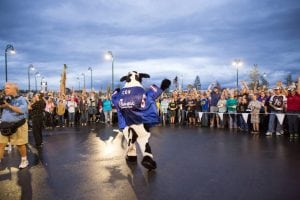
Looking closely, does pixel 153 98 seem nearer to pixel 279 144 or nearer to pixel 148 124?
pixel 148 124

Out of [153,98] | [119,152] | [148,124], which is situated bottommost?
[119,152]

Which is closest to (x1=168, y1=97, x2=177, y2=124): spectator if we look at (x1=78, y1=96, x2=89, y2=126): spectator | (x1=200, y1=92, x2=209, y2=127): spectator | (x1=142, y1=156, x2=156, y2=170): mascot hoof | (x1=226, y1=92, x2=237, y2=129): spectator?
(x1=200, y1=92, x2=209, y2=127): spectator

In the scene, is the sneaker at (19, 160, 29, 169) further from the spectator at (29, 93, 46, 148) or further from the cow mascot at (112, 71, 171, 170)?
the spectator at (29, 93, 46, 148)

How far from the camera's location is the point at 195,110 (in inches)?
721

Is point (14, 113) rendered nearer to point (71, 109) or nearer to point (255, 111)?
point (255, 111)

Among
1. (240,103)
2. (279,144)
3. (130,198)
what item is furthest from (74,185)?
(240,103)

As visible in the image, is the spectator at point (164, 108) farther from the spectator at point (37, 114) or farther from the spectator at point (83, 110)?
the spectator at point (37, 114)

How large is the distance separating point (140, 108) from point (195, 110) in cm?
1163

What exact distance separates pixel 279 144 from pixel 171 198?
681 centimetres

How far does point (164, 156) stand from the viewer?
843 centimetres

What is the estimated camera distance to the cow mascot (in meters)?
6.98

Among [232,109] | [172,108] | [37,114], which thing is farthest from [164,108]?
[37,114]

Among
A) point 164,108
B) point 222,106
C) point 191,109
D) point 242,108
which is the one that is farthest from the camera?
point 164,108

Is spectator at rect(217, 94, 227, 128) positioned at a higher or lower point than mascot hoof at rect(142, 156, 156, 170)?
higher
